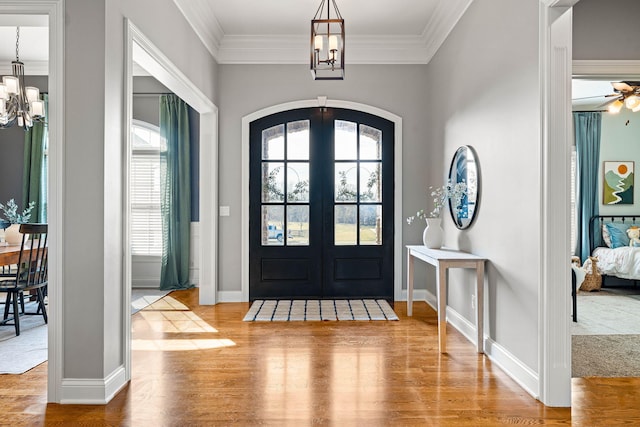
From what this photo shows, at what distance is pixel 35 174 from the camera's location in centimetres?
610

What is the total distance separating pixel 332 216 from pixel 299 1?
2422 millimetres

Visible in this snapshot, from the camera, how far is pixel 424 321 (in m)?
4.44

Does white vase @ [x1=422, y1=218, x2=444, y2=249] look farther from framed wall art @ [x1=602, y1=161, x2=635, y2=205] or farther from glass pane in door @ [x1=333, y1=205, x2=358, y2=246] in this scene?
framed wall art @ [x1=602, y1=161, x2=635, y2=205]

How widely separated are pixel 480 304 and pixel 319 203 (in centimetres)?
251

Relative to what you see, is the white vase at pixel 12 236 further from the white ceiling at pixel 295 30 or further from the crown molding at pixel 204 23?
the crown molding at pixel 204 23

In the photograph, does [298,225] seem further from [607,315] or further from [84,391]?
[607,315]

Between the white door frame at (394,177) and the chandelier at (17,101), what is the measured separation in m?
2.26

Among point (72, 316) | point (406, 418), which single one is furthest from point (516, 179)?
point (72, 316)

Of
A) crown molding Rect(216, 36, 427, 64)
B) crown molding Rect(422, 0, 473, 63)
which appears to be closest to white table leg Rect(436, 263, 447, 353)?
crown molding Rect(422, 0, 473, 63)

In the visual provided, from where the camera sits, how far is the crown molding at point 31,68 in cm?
605

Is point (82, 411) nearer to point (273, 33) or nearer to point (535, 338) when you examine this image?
point (535, 338)

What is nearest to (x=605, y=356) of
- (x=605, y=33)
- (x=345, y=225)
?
(x=605, y=33)

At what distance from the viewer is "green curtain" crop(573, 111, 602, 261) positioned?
712cm

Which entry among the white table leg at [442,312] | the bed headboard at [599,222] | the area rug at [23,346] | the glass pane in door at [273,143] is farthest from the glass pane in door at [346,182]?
the bed headboard at [599,222]
